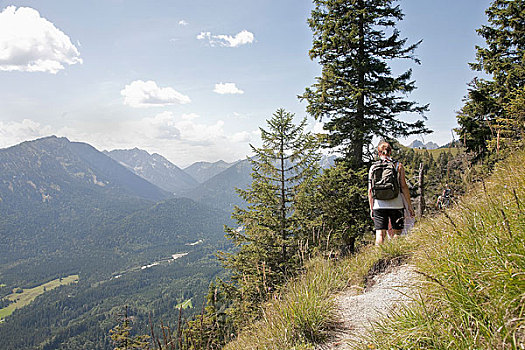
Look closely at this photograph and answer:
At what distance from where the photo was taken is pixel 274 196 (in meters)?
12.5

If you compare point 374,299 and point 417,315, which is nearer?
point 417,315

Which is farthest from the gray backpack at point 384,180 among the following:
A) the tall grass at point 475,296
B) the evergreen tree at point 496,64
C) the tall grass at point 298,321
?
the evergreen tree at point 496,64

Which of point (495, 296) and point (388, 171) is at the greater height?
point (388, 171)

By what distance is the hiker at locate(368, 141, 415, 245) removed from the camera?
4781 mm

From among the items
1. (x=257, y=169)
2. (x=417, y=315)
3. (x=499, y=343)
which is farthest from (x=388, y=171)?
(x=257, y=169)

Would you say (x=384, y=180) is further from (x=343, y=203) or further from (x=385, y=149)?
(x=343, y=203)

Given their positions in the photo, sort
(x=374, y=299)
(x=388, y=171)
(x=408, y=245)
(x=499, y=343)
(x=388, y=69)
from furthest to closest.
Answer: (x=388, y=69) → (x=388, y=171) → (x=408, y=245) → (x=374, y=299) → (x=499, y=343)

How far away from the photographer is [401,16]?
11031mm

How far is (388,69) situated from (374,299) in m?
10.3

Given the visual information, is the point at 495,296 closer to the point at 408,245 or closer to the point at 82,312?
the point at 408,245

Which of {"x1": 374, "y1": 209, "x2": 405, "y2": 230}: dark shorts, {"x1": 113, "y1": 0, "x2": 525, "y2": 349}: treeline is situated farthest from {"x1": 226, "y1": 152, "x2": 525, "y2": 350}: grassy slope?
{"x1": 113, "y1": 0, "x2": 525, "y2": 349}: treeline

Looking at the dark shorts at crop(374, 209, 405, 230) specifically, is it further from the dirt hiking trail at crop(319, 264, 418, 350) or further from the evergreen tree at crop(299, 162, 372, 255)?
the evergreen tree at crop(299, 162, 372, 255)

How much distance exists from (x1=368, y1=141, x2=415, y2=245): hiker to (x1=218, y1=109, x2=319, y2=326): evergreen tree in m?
6.47

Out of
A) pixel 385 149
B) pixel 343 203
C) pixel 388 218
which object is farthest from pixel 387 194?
pixel 343 203
